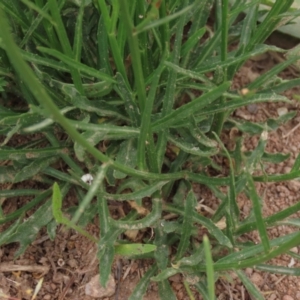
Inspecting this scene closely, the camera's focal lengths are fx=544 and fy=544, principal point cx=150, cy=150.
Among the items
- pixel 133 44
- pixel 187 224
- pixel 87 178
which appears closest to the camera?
pixel 133 44

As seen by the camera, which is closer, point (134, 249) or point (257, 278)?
point (134, 249)

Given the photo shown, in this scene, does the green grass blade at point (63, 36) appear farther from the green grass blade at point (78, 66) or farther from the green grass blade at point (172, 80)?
the green grass blade at point (172, 80)

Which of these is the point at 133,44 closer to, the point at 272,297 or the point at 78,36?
the point at 78,36

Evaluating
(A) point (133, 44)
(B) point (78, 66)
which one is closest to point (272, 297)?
(B) point (78, 66)

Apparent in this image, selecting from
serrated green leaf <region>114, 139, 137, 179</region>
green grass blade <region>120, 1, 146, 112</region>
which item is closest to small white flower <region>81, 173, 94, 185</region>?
serrated green leaf <region>114, 139, 137, 179</region>

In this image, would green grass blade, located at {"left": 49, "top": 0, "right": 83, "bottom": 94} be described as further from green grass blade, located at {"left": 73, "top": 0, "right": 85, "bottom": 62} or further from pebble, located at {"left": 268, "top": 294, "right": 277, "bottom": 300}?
pebble, located at {"left": 268, "top": 294, "right": 277, "bottom": 300}

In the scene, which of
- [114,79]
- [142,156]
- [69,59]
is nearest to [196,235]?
[142,156]

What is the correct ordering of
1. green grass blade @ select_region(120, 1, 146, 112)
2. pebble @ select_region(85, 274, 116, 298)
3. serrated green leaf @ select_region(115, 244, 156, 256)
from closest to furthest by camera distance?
1. green grass blade @ select_region(120, 1, 146, 112)
2. serrated green leaf @ select_region(115, 244, 156, 256)
3. pebble @ select_region(85, 274, 116, 298)

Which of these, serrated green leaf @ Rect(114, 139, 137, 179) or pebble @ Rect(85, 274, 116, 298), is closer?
serrated green leaf @ Rect(114, 139, 137, 179)

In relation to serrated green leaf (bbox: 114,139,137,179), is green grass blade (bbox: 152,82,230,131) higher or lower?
higher

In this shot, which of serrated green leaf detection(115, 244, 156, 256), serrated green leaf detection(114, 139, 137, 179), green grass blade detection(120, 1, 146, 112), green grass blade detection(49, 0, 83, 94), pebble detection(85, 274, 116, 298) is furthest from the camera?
pebble detection(85, 274, 116, 298)

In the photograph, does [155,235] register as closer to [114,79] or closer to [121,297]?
[121,297]

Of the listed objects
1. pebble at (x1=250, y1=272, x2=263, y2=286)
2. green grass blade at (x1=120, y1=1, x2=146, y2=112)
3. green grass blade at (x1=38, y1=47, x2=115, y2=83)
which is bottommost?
pebble at (x1=250, y1=272, x2=263, y2=286)
